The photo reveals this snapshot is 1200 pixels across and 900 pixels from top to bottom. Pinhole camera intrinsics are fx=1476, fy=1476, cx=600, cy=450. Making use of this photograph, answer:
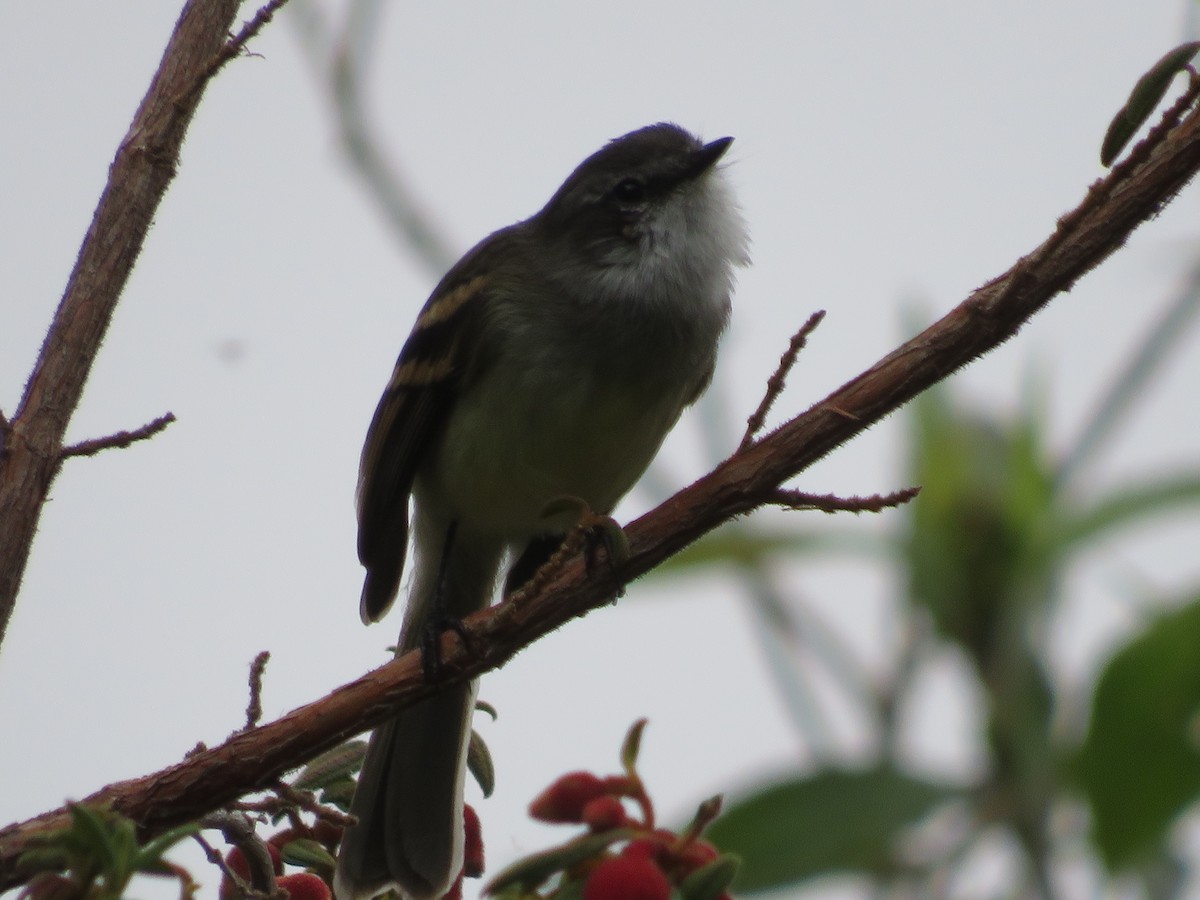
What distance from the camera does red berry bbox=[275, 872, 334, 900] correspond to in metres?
2.52

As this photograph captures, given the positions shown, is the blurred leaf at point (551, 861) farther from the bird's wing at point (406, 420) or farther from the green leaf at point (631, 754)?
the bird's wing at point (406, 420)

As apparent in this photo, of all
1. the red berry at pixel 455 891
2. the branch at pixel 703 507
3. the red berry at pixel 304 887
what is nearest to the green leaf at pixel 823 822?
the branch at pixel 703 507

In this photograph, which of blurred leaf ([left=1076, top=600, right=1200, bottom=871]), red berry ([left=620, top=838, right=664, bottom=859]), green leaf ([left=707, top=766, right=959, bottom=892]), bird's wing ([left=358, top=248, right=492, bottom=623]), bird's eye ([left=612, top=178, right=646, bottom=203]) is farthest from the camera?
bird's eye ([left=612, top=178, right=646, bottom=203])

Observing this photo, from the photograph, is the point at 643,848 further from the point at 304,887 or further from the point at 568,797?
the point at 304,887

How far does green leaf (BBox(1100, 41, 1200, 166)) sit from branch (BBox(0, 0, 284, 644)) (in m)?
1.52

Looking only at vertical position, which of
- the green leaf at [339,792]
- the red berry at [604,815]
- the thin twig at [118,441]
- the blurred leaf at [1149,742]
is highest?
the thin twig at [118,441]

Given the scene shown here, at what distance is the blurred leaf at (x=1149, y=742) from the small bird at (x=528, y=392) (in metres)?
2.52

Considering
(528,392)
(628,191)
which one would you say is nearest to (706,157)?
(628,191)

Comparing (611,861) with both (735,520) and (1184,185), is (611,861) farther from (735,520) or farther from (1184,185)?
(1184,185)

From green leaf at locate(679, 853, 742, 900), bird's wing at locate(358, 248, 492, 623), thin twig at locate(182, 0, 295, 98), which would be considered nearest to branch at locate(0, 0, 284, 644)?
thin twig at locate(182, 0, 295, 98)

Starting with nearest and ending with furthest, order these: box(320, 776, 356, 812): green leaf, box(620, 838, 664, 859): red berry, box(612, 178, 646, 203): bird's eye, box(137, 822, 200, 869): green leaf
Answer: box(137, 822, 200, 869): green leaf < box(620, 838, 664, 859): red berry < box(320, 776, 356, 812): green leaf < box(612, 178, 646, 203): bird's eye

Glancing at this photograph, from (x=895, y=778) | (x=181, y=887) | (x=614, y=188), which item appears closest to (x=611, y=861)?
(x=895, y=778)

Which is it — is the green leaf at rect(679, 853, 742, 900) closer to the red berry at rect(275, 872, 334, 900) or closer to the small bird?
the red berry at rect(275, 872, 334, 900)

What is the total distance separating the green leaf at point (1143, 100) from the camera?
7.25 feet
